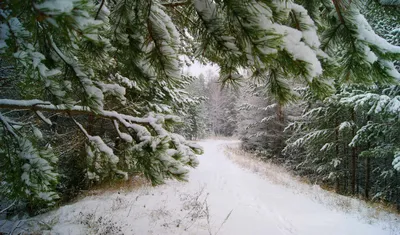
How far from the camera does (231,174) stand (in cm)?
1174

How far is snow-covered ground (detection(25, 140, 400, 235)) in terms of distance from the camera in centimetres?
506

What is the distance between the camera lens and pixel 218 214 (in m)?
5.97

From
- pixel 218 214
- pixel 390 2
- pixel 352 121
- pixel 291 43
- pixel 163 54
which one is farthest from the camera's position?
pixel 352 121

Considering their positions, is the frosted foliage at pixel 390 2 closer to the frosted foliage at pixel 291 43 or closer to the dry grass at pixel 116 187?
the frosted foliage at pixel 291 43

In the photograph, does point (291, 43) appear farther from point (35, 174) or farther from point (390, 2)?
point (35, 174)

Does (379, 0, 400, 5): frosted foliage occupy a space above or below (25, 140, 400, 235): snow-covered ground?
above

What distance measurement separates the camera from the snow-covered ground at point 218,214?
506 centimetres

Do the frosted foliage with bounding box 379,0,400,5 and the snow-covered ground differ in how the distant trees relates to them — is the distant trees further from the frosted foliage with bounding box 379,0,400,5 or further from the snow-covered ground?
the snow-covered ground

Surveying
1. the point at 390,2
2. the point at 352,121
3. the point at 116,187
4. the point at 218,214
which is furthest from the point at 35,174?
the point at 352,121

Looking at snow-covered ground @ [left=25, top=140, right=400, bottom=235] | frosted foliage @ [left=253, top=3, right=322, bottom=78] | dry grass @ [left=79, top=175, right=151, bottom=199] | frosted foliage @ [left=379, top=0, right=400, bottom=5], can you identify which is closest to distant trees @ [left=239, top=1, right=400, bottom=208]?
frosted foliage @ [left=379, top=0, right=400, bottom=5]

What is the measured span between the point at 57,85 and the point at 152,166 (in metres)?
0.99

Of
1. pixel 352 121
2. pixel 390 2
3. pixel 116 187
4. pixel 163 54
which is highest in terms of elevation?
pixel 390 2

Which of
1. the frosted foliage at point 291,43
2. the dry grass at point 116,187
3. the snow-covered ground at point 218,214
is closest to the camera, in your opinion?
the frosted foliage at point 291,43

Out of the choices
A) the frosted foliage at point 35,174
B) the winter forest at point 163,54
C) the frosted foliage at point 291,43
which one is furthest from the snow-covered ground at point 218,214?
the frosted foliage at point 291,43
